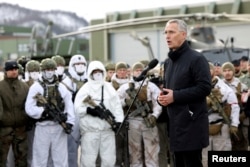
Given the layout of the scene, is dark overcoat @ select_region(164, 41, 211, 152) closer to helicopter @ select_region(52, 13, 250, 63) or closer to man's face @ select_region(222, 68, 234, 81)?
man's face @ select_region(222, 68, 234, 81)

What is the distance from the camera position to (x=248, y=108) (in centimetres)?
779

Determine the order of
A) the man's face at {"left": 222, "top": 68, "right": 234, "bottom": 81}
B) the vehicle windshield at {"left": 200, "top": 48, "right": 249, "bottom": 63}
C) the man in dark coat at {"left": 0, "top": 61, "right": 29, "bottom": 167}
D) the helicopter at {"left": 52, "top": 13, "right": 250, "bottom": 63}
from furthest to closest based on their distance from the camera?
the helicopter at {"left": 52, "top": 13, "right": 250, "bottom": 63} → the vehicle windshield at {"left": 200, "top": 48, "right": 249, "bottom": 63} → the man's face at {"left": 222, "top": 68, "right": 234, "bottom": 81} → the man in dark coat at {"left": 0, "top": 61, "right": 29, "bottom": 167}

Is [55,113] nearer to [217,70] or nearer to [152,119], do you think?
[152,119]

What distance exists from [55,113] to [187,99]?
2.92 meters

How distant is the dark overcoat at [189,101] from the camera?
13.9ft

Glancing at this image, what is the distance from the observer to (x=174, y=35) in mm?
4289

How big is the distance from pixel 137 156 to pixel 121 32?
88.7ft

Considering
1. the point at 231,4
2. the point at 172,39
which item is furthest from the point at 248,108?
the point at 231,4

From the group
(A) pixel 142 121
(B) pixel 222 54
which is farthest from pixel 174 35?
(B) pixel 222 54

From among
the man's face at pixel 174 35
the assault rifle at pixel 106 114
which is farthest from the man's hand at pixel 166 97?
Answer: the assault rifle at pixel 106 114

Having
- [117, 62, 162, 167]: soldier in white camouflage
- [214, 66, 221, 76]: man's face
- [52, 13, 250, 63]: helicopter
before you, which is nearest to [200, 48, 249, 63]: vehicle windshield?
[52, 13, 250, 63]: helicopter

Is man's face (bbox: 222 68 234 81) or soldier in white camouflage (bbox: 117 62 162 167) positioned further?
man's face (bbox: 222 68 234 81)

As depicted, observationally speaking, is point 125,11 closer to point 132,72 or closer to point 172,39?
point 132,72

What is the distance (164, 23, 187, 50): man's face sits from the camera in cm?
427
